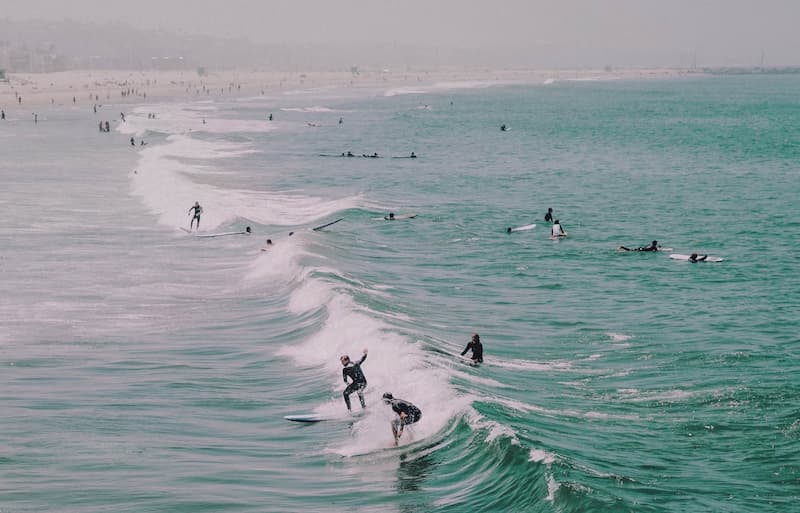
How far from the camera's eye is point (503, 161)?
102 metres

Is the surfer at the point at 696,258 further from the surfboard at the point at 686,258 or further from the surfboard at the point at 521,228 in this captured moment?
the surfboard at the point at 521,228

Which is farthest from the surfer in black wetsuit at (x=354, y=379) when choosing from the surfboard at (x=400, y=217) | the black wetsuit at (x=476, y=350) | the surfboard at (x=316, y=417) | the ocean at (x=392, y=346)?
the surfboard at (x=400, y=217)

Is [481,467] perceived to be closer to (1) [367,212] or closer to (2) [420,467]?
(2) [420,467]

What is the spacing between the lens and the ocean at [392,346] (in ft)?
73.3

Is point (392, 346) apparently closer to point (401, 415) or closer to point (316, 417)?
Answer: point (316, 417)

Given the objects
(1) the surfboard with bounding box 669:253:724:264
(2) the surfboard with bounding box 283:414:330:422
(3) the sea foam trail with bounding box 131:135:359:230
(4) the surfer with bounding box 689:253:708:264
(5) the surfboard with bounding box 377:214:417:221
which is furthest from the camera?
(5) the surfboard with bounding box 377:214:417:221

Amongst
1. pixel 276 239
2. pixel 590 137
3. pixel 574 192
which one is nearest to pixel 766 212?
pixel 574 192

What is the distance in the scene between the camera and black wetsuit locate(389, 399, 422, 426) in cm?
2472

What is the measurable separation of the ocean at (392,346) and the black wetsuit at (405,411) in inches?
19.1

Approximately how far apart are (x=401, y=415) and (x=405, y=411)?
0.60ft

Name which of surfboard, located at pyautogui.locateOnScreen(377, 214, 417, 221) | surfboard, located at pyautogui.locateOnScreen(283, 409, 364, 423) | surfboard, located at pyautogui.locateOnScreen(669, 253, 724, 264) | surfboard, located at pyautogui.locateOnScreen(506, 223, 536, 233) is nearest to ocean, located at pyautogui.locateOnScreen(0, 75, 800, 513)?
surfboard, located at pyautogui.locateOnScreen(283, 409, 364, 423)

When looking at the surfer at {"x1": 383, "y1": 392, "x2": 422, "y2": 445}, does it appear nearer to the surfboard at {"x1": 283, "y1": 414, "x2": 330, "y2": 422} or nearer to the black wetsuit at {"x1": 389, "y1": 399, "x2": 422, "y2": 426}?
the black wetsuit at {"x1": 389, "y1": 399, "x2": 422, "y2": 426}

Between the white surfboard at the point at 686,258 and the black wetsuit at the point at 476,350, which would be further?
the white surfboard at the point at 686,258

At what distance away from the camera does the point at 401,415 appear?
24641 mm
